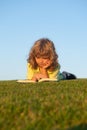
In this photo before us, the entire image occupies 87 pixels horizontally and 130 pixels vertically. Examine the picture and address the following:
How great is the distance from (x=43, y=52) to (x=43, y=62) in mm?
387

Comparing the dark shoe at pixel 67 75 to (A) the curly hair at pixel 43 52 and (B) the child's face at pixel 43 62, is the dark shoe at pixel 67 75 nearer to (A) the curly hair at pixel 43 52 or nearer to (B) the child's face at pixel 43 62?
(A) the curly hair at pixel 43 52

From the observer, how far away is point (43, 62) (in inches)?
489

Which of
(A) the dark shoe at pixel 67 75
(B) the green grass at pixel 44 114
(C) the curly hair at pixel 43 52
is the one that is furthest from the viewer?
(A) the dark shoe at pixel 67 75

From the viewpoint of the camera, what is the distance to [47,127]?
4.50 meters

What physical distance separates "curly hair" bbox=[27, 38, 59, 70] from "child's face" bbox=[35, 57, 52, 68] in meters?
0.10

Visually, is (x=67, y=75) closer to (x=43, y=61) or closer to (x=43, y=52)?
(x=43, y=61)

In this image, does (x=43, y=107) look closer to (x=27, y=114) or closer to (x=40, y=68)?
(x=27, y=114)

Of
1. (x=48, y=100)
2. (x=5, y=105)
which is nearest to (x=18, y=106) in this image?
(x=5, y=105)

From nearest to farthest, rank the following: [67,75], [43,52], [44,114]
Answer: [44,114]
[43,52]
[67,75]

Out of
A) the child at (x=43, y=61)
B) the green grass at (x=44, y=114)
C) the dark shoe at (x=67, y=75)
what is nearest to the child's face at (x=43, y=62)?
the child at (x=43, y=61)

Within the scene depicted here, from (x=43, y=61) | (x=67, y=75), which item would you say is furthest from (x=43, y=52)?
(x=67, y=75)

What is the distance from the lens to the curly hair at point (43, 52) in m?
12.2

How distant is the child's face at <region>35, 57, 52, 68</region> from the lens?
1229 centimetres

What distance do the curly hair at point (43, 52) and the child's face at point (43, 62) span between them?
0.10 m
